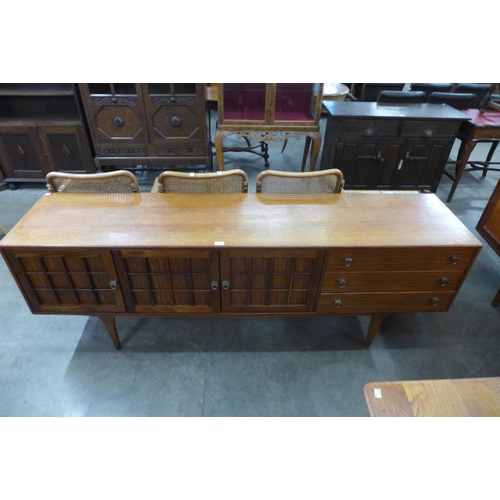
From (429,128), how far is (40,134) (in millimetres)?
3576

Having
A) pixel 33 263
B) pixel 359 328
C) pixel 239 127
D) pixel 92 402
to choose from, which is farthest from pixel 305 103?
pixel 92 402

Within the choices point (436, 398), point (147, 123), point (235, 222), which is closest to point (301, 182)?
point (235, 222)

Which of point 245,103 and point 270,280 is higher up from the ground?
point 245,103

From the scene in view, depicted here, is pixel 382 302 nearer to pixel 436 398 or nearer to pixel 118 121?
pixel 436 398

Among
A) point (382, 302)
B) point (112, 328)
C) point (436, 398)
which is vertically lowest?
point (112, 328)

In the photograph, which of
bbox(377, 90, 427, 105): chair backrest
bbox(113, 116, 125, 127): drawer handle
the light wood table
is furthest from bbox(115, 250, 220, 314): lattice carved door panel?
bbox(377, 90, 427, 105): chair backrest

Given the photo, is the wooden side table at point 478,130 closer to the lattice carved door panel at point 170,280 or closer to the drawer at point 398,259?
the drawer at point 398,259

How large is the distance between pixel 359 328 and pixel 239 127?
204 centimetres

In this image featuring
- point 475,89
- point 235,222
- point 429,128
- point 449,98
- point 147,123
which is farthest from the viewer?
point 475,89

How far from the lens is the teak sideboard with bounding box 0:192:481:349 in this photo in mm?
1394

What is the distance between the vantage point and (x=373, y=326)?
178 cm

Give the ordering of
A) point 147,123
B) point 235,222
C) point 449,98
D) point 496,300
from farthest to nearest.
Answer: point 449,98 < point 147,123 < point 496,300 < point 235,222

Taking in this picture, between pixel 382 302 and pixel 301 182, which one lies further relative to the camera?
pixel 301 182

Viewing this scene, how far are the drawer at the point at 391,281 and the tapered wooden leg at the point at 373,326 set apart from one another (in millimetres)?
212
